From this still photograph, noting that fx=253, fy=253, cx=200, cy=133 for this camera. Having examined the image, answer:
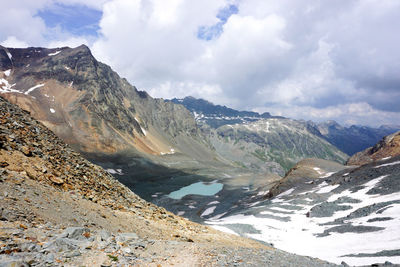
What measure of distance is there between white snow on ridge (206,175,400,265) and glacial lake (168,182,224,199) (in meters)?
59.1

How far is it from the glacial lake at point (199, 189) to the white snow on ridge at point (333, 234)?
59.1 metres

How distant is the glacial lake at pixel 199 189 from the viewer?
11012 cm

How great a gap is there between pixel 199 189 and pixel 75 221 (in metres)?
111

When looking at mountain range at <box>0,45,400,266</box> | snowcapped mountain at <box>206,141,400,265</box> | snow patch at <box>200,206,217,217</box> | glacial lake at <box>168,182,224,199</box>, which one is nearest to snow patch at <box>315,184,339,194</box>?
snowcapped mountain at <box>206,141,400,265</box>

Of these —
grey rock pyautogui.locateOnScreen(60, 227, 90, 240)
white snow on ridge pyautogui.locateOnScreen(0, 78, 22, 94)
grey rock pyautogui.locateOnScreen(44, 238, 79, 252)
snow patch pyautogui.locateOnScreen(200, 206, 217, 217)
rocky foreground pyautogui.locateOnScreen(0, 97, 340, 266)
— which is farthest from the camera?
white snow on ridge pyautogui.locateOnScreen(0, 78, 22, 94)

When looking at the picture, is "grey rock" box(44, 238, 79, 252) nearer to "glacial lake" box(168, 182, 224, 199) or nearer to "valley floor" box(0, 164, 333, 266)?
"valley floor" box(0, 164, 333, 266)

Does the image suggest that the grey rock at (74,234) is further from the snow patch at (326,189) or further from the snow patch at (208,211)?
the snow patch at (208,211)

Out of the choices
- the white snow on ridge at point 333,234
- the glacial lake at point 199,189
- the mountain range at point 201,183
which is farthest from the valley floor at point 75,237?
the glacial lake at point 199,189

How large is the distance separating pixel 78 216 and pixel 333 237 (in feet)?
108

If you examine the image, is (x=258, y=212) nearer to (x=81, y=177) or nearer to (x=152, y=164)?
(x=81, y=177)

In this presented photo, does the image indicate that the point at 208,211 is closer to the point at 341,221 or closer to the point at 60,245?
the point at 341,221

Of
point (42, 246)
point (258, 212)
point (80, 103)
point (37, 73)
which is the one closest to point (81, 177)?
point (42, 246)

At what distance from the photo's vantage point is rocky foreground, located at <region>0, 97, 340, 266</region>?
30.4 feet

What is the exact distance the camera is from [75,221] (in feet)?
44.4
